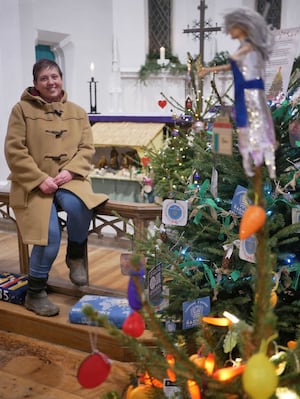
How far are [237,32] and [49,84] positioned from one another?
5.46 ft

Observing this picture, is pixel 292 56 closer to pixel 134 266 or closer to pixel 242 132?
pixel 242 132

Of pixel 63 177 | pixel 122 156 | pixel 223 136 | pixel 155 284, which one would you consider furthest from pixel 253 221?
pixel 122 156

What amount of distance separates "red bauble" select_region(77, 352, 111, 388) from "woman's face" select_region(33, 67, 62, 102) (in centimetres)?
174

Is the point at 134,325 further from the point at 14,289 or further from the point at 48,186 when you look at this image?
the point at 14,289

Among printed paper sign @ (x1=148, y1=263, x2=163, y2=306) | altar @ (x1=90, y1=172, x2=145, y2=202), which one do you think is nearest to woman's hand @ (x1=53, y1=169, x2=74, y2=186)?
printed paper sign @ (x1=148, y1=263, x2=163, y2=306)

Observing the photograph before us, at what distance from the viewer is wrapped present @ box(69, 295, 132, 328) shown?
6.92ft

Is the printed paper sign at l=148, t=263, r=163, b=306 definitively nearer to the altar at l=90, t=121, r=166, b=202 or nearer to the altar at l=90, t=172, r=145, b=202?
the altar at l=90, t=121, r=166, b=202

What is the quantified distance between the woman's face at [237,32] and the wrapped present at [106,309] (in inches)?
61.4

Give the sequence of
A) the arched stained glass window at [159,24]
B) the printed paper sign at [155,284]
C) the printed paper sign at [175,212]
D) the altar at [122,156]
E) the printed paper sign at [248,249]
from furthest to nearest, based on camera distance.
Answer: the arched stained glass window at [159,24], the altar at [122,156], the printed paper sign at [175,212], the printed paper sign at [155,284], the printed paper sign at [248,249]

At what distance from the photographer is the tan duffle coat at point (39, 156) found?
2227 mm

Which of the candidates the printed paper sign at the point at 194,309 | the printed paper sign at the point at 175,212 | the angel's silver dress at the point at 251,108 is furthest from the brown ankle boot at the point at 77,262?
the angel's silver dress at the point at 251,108

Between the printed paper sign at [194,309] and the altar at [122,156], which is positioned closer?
the printed paper sign at [194,309]

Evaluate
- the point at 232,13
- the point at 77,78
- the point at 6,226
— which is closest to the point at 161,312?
the point at 232,13

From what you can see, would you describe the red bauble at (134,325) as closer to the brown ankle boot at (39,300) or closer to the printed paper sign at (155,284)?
the printed paper sign at (155,284)
